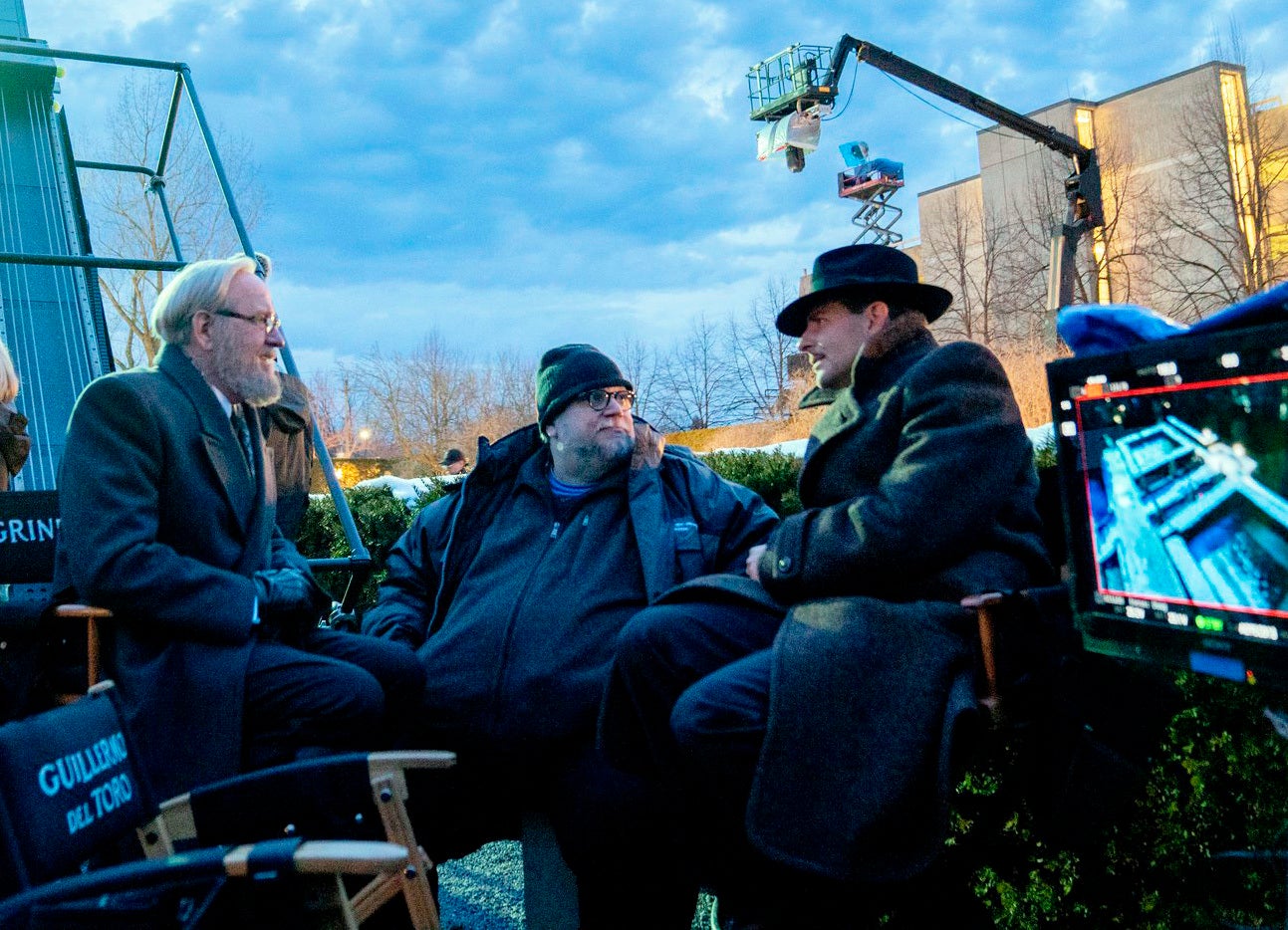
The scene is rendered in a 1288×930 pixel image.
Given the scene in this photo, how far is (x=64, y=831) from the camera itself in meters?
2.09

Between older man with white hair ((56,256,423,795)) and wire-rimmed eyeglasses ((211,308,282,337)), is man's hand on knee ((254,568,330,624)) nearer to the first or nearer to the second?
older man with white hair ((56,256,423,795))

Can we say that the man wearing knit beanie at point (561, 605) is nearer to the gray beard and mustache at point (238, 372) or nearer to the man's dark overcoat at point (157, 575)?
the man's dark overcoat at point (157, 575)

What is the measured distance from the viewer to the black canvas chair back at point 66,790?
199 centimetres

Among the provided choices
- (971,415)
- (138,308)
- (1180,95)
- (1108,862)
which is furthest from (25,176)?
(1180,95)

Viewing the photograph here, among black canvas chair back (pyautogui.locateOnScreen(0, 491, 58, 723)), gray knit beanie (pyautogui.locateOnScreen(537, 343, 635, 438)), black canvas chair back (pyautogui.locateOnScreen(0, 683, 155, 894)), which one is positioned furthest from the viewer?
black canvas chair back (pyautogui.locateOnScreen(0, 491, 58, 723))

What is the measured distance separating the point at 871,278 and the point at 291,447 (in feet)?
9.14

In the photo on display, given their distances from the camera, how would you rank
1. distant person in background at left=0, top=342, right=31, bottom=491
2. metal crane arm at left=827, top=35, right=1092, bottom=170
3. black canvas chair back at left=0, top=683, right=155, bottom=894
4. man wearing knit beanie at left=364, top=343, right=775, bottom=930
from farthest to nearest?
metal crane arm at left=827, top=35, right=1092, bottom=170, distant person in background at left=0, top=342, right=31, bottom=491, man wearing knit beanie at left=364, top=343, right=775, bottom=930, black canvas chair back at left=0, top=683, right=155, bottom=894

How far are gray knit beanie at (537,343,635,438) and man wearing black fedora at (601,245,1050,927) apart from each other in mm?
1014

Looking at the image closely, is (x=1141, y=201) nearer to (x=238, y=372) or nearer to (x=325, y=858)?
(x=238, y=372)

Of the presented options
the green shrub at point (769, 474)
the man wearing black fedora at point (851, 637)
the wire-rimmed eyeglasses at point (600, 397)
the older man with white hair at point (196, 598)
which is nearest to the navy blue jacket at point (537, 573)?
the wire-rimmed eyeglasses at point (600, 397)

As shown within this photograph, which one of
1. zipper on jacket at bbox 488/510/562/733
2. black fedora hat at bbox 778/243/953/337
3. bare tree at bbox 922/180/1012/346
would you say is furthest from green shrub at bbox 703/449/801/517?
bare tree at bbox 922/180/1012/346

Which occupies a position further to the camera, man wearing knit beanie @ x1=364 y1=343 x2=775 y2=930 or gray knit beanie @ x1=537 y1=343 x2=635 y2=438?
gray knit beanie @ x1=537 y1=343 x2=635 y2=438

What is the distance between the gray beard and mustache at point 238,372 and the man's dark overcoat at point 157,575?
0.96 ft

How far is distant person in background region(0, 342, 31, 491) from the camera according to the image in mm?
4457
